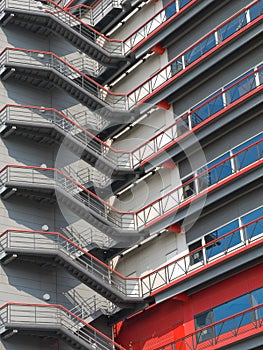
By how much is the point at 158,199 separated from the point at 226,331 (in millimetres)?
9046

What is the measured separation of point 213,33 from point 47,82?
11170mm

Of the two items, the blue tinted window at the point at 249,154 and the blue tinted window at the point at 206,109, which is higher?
the blue tinted window at the point at 206,109

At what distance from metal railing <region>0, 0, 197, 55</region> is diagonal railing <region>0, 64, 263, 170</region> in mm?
4348

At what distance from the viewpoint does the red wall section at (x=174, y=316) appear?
1650 inches

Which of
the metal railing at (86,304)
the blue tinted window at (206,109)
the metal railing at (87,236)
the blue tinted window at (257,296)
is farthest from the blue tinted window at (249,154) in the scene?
the metal railing at (86,304)

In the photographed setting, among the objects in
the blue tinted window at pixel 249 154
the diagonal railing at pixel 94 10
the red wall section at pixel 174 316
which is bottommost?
the red wall section at pixel 174 316

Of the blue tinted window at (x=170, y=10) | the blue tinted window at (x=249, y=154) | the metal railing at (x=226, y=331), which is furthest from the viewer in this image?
the blue tinted window at (x=170, y=10)

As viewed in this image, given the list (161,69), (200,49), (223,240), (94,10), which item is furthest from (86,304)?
(94,10)

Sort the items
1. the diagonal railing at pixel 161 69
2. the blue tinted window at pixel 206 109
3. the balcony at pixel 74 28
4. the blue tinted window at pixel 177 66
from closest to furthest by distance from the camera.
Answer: the diagonal railing at pixel 161 69
the blue tinted window at pixel 206 109
the blue tinted window at pixel 177 66
the balcony at pixel 74 28

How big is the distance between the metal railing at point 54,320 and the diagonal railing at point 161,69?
490 inches

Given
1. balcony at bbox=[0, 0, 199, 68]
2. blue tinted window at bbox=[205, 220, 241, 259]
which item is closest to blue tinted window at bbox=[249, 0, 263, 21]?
balcony at bbox=[0, 0, 199, 68]

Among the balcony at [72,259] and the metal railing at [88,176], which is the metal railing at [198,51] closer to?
the metal railing at [88,176]

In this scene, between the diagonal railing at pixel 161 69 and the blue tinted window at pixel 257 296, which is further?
the diagonal railing at pixel 161 69

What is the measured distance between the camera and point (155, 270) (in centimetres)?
4709
